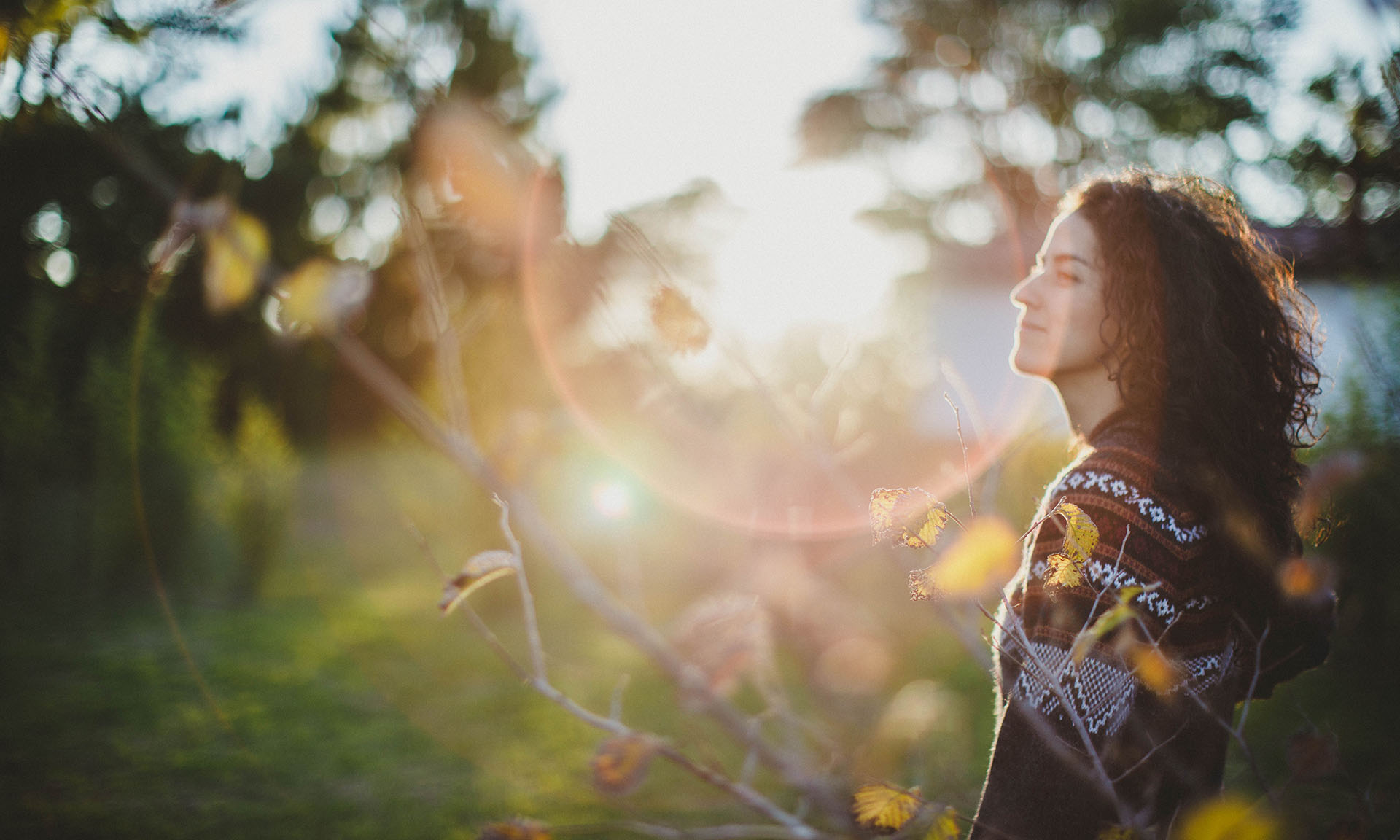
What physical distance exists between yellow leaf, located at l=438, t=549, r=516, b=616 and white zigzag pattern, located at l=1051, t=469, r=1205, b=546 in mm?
944

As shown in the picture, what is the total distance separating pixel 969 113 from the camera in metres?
16.3

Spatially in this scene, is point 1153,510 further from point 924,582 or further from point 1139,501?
point 924,582

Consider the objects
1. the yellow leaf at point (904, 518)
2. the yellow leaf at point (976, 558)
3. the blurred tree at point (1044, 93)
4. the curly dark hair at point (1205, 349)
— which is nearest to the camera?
the yellow leaf at point (976, 558)

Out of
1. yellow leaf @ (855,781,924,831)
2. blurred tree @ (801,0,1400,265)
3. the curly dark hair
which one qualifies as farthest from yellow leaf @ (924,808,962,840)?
Answer: blurred tree @ (801,0,1400,265)

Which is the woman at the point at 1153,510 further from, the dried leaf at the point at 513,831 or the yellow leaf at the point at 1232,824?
the dried leaf at the point at 513,831

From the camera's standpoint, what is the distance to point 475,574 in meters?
1.03

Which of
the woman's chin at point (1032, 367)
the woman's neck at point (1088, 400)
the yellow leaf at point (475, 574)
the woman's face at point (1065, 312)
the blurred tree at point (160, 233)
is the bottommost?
the yellow leaf at point (475, 574)

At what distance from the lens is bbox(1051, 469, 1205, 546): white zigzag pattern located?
1.21 meters

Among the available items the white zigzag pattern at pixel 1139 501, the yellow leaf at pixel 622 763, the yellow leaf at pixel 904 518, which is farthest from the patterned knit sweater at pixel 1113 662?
the yellow leaf at pixel 622 763

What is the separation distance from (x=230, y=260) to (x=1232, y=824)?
1.54m

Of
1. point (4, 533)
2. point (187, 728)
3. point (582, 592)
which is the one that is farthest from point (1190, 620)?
point (4, 533)

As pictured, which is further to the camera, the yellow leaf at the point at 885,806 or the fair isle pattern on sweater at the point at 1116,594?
the fair isle pattern on sweater at the point at 1116,594

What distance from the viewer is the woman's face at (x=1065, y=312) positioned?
4.72ft

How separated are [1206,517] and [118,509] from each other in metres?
10.3
